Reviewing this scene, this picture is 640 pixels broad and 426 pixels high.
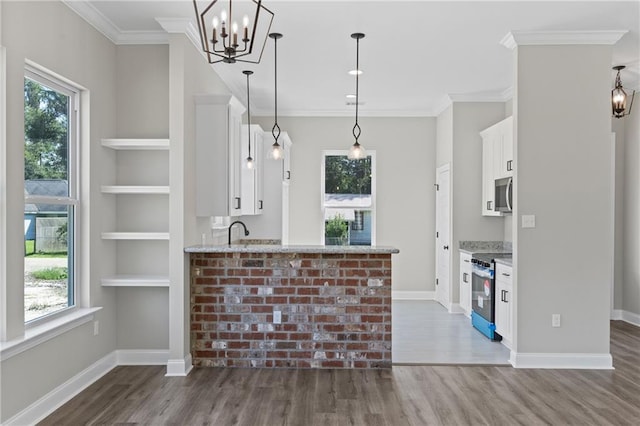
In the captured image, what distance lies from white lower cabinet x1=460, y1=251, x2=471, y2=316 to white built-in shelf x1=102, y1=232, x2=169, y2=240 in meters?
3.91

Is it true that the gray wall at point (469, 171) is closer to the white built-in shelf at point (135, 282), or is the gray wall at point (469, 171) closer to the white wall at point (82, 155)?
the white built-in shelf at point (135, 282)

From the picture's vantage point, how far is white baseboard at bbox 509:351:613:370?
445cm

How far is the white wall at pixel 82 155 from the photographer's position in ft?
9.84

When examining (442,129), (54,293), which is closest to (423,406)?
(54,293)

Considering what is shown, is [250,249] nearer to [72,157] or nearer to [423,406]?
[72,157]

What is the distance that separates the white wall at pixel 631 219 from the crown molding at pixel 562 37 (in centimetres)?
220

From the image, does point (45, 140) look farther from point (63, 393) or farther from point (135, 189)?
point (63, 393)

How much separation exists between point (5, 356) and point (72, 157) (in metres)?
1.64

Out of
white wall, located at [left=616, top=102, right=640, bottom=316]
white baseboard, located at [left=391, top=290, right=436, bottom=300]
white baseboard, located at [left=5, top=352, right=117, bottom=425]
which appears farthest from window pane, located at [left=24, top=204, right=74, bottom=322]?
white wall, located at [left=616, top=102, right=640, bottom=316]

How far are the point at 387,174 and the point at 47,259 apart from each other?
5542 mm

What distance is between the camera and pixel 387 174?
809 centimetres

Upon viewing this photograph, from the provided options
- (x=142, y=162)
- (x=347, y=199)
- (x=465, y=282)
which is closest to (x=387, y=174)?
(x=347, y=199)

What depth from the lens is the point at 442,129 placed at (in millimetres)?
7656

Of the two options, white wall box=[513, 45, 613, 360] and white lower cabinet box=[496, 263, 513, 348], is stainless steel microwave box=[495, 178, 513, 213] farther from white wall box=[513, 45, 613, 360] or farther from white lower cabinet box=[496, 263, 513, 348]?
white wall box=[513, 45, 613, 360]
